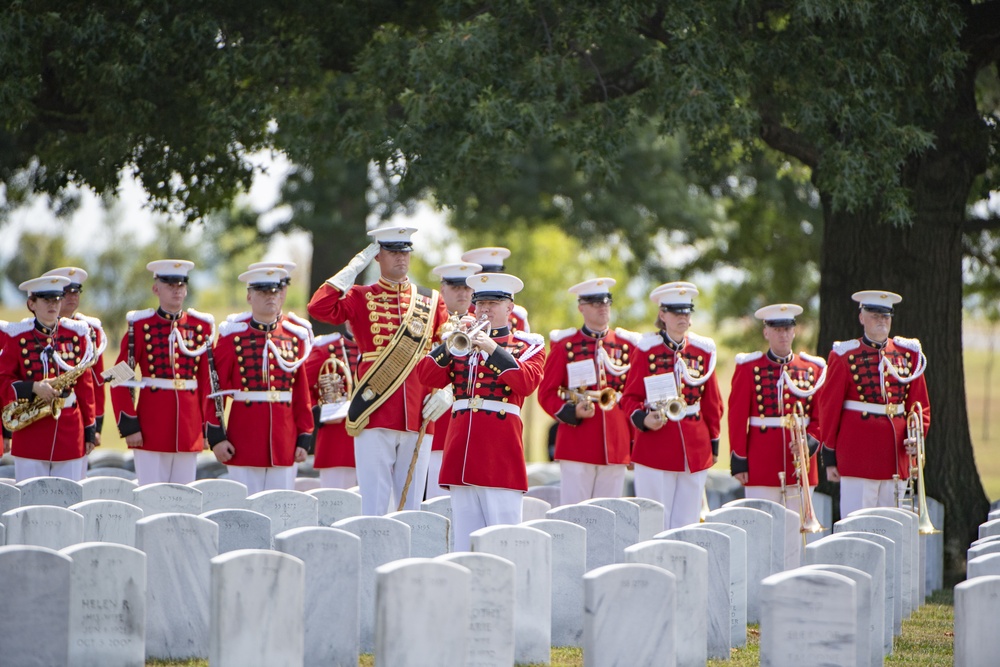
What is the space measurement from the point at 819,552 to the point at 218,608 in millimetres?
3211

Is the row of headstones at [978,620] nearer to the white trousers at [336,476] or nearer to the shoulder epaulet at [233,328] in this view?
the shoulder epaulet at [233,328]

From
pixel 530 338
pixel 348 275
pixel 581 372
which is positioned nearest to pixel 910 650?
pixel 530 338

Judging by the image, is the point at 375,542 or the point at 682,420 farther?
the point at 682,420

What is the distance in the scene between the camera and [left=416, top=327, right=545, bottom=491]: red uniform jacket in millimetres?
8086

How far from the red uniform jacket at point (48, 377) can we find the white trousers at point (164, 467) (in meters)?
0.45

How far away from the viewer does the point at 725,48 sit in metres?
10.7

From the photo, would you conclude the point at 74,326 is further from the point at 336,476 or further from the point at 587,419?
the point at 587,419

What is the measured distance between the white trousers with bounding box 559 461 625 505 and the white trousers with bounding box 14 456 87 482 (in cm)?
369

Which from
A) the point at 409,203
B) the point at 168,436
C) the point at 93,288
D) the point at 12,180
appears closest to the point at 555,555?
the point at 168,436

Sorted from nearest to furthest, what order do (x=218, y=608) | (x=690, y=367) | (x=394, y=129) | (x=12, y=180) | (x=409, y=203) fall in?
(x=218, y=608)
(x=690, y=367)
(x=394, y=129)
(x=12, y=180)
(x=409, y=203)

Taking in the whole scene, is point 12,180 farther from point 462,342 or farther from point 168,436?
point 462,342

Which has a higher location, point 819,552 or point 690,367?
point 690,367

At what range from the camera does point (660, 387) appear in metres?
9.98

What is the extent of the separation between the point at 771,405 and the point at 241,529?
4.67m
